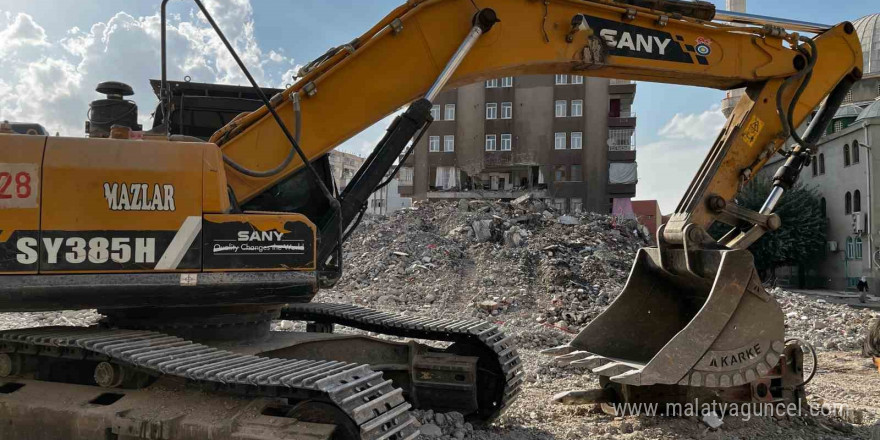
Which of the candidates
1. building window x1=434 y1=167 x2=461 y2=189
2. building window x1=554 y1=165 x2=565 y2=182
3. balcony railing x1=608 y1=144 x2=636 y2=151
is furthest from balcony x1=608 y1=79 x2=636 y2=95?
building window x1=434 y1=167 x2=461 y2=189

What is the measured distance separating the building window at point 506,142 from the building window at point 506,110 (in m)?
1.11

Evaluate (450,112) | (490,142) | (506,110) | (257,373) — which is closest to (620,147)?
(506,110)

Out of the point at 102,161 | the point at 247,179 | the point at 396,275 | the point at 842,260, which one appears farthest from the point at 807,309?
the point at 842,260

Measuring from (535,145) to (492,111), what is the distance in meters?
3.40

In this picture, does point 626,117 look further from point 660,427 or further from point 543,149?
point 660,427

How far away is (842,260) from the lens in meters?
32.7

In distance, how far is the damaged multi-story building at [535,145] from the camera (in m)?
38.9

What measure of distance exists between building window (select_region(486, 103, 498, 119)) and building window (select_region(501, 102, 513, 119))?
1.39 feet

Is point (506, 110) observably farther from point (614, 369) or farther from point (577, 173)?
point (614, 369)

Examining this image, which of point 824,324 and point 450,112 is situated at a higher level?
point 450,112

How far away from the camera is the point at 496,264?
16359mm

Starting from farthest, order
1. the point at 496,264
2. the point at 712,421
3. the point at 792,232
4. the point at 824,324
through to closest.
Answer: the point at 792,232
the point at 496,264
the point at 824,324
the point at 712,421

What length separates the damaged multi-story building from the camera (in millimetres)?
38906

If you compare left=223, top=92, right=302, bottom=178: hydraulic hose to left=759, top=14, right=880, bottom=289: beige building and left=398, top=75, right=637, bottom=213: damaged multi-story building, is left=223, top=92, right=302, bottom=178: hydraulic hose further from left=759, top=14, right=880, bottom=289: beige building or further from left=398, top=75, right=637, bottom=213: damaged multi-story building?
left=398, top=75, right=637, bottom=213: damaged multi-story building
